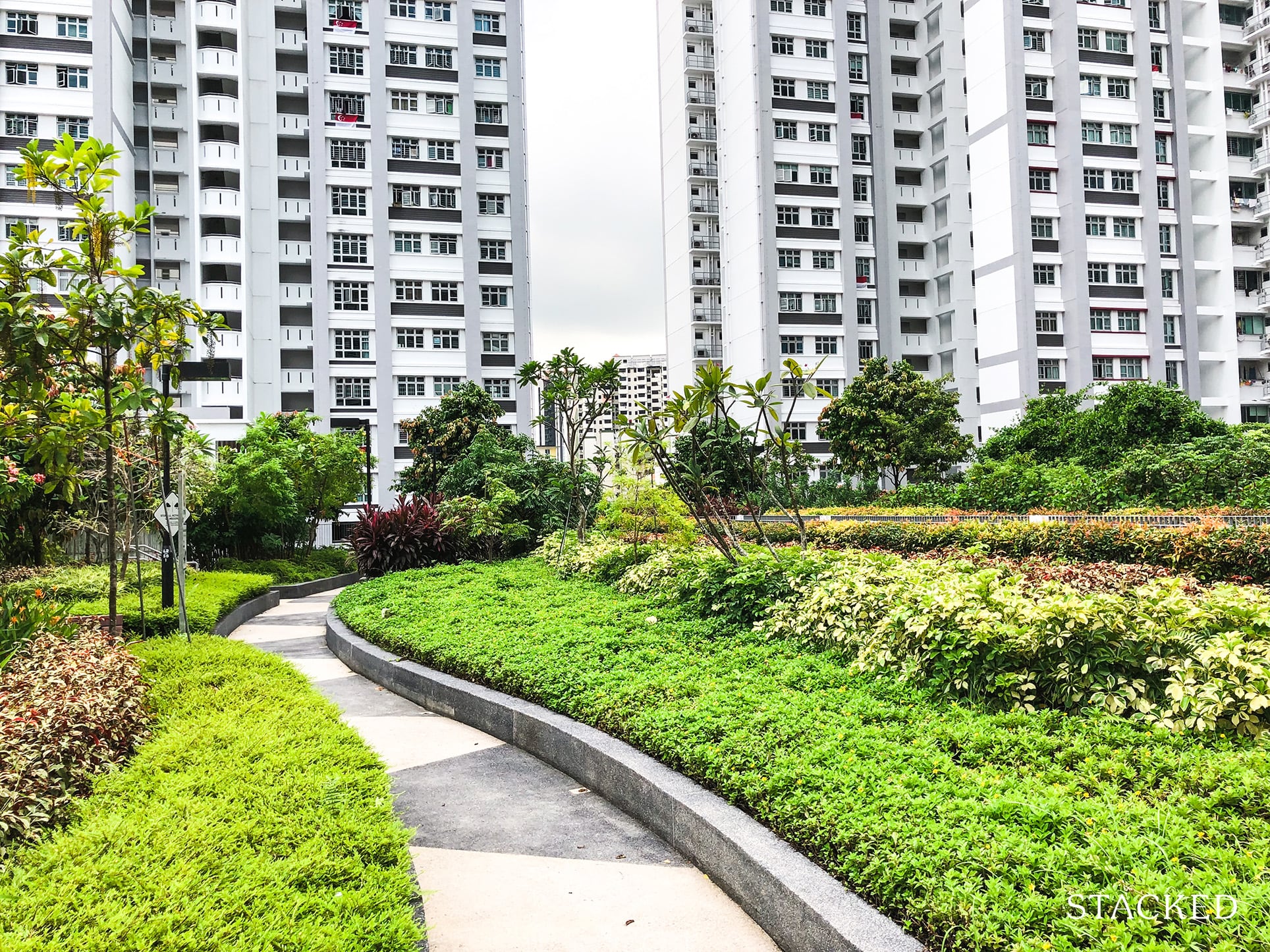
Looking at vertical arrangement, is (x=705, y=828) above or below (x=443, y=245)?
below

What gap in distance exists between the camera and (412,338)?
A: 39281 mm

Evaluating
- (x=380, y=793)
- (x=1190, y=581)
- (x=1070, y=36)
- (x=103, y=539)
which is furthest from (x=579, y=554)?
(x=1070, y=36)

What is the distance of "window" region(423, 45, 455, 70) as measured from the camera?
3978 cm

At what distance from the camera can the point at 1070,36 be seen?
38781 millimetres

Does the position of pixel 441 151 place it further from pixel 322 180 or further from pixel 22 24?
pixel 22 24

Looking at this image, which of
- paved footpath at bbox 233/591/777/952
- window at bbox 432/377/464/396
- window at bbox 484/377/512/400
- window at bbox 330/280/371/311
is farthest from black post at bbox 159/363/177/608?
window at bbox 330/280/371/311

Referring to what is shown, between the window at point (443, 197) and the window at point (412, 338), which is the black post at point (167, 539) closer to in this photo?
the window at point (412, 338)

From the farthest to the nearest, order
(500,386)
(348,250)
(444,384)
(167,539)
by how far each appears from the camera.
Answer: (500,386) < (444,384) < (348,250) < (167,539)

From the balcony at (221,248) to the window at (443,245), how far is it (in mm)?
7927

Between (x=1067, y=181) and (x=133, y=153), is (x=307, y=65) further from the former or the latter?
(x=1067, y=181)

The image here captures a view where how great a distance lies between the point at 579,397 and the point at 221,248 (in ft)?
91.1

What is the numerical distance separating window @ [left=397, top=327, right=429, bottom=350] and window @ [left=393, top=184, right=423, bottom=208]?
558 centimetres

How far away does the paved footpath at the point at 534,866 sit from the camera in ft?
11.0

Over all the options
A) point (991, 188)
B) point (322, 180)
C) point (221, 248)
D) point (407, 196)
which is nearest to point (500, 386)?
point (407, 196)
